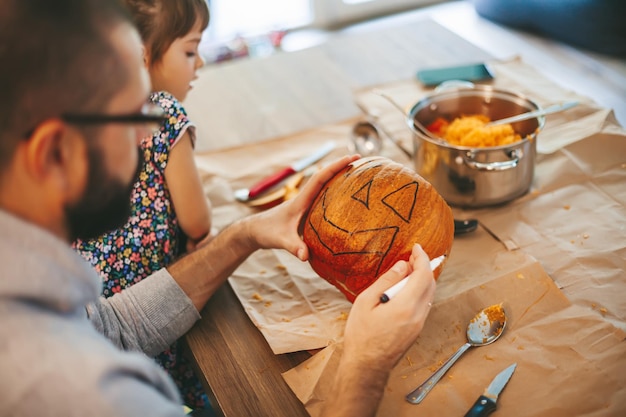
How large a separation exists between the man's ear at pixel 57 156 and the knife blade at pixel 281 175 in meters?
0.82

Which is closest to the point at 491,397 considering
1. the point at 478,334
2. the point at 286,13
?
the point at 478,334

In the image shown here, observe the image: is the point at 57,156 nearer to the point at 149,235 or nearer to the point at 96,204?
the point at 96,204

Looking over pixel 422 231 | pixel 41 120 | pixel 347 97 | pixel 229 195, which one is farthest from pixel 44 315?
pixel 347 97

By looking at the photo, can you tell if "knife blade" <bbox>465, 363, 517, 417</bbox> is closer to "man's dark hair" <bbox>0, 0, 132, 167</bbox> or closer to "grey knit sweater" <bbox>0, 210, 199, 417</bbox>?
"grey knit sweater" <bbox>0, 210, 199, 417</bbox>

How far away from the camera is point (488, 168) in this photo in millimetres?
1388

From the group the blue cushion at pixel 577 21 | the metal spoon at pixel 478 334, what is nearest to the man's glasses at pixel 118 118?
the metal spoon at pixel 478 334

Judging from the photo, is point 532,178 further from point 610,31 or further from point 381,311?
point 610,31

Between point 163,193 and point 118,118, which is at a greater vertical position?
point 118,118

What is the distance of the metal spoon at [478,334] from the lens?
1.07 meters

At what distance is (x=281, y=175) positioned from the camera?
1.68 metres

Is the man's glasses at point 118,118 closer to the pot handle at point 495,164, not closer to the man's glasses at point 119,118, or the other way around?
the man's glasses at point 119,118

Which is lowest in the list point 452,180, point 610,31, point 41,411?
point 610,31

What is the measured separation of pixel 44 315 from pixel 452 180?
95 centimetres

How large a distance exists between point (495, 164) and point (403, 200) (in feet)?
1.03
